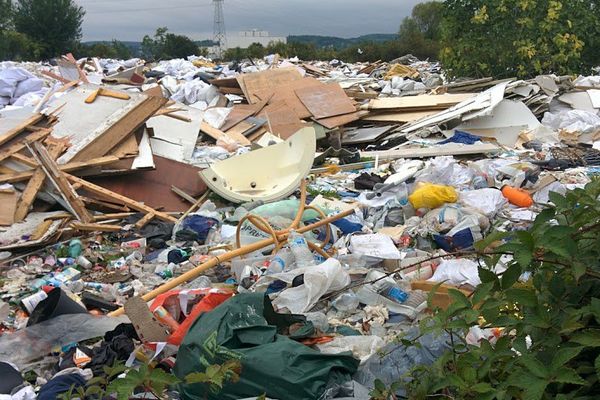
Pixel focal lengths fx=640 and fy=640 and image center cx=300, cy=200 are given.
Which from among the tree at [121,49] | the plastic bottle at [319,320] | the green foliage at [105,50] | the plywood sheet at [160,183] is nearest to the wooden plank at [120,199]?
the plywood sheet at [160,183]

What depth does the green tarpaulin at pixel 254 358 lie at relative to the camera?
9.44 ft

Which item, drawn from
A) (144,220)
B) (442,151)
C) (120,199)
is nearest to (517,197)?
(442,151)

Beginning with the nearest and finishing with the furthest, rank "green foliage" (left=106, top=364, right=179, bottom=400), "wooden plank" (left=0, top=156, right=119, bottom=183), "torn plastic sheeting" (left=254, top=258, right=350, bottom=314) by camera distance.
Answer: "green foliage" (left=106, top=364, right=179, bottom=400) → "torn plastic sheeting" (left=254, top=258, right=350, bottom=314) → "wooden plank" (left=0, top=156, right=119, bottom=183)

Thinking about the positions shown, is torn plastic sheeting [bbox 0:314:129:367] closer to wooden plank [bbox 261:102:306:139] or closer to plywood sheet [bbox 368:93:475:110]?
wooden plank [bbox 261:102:306:139]

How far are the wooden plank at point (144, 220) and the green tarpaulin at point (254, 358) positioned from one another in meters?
3.47

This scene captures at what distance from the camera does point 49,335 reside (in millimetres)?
3811

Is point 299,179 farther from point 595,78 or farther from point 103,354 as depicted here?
point 595,78

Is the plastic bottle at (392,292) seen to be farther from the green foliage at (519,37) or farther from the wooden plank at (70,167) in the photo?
the green foliage at (519,37)

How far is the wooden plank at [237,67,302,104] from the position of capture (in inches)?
467

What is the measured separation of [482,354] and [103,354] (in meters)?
2.26

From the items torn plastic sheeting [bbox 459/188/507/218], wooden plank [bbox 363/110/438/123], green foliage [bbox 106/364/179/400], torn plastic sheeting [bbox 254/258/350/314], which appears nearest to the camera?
green foliage [bbox 106/364/179/400]

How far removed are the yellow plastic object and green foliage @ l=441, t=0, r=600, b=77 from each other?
762cm

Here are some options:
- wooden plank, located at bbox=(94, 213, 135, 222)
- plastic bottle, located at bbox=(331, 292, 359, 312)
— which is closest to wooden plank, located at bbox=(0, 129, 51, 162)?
wooden plank, located at bbox=(94, 213, 135, 222)

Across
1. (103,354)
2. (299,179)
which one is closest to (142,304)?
(103,354)
